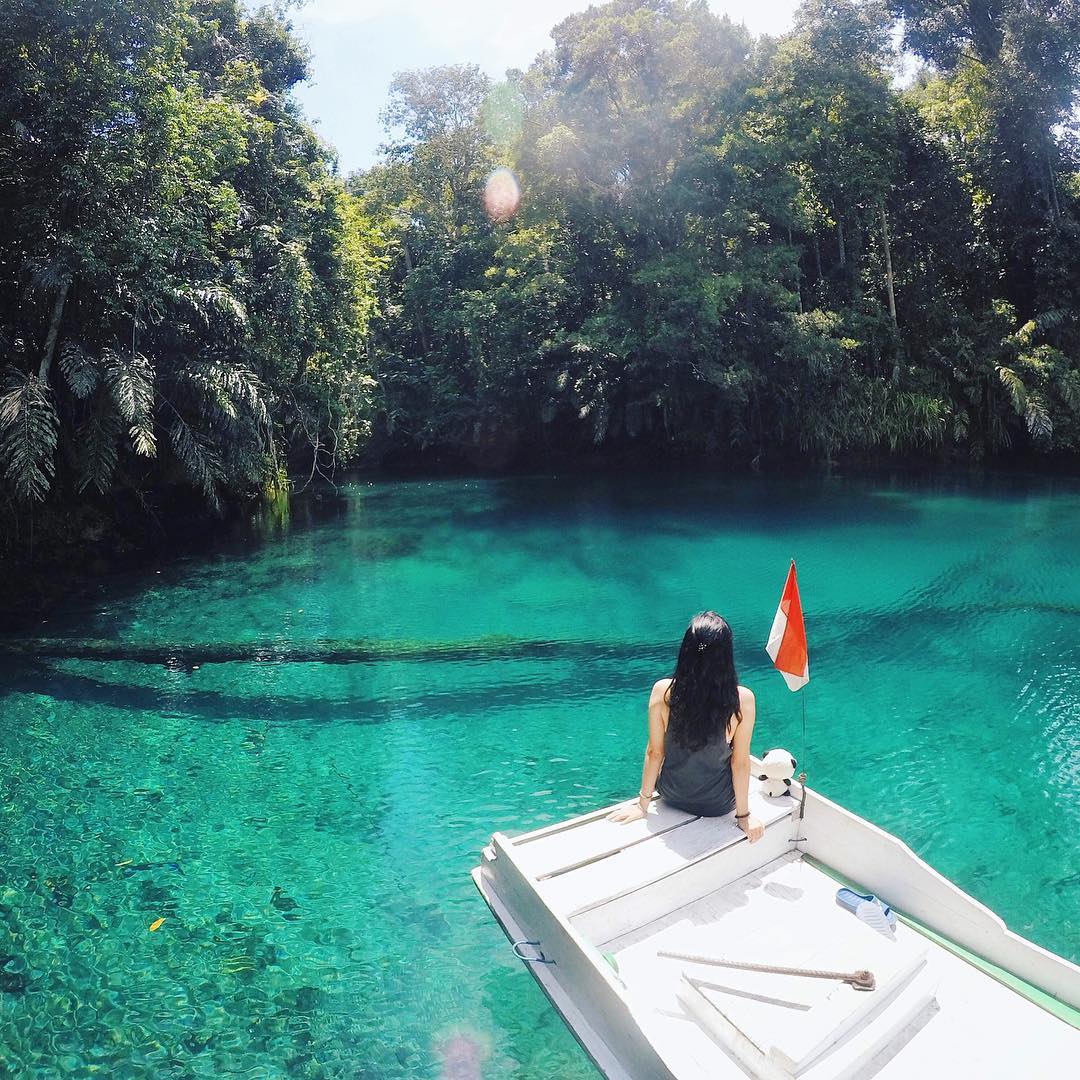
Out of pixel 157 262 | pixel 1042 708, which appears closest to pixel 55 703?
pixel 157 262

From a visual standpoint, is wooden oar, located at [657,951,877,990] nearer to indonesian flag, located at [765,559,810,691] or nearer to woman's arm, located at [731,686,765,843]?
woman's arm, located at [731,686,765,843]

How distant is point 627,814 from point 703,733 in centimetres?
69

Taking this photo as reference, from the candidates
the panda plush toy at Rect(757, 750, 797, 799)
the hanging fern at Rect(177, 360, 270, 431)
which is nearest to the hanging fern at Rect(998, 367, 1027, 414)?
the hanging fern at Rect(177, 360, 270, 431)

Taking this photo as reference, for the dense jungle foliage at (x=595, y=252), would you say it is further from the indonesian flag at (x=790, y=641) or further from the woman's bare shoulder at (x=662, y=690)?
the indonesian flag at (x=790, y=641)

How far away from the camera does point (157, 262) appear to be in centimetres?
1252

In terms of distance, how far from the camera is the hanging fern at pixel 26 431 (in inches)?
436

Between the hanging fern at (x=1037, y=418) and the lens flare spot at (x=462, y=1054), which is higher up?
the hanging fern at (x=1037, y=418)

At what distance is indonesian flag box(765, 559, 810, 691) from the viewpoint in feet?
16.3

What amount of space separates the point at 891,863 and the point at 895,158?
22.8 metres

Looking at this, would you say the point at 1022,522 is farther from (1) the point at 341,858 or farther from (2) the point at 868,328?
(1) the point at 341,858

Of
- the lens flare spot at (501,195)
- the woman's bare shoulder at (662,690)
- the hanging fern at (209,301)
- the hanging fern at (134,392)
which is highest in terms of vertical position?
the lens flare spot at (501,195)

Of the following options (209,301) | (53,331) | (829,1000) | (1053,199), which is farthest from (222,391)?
(1053,199)

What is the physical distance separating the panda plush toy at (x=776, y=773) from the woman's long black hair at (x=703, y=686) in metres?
0.51

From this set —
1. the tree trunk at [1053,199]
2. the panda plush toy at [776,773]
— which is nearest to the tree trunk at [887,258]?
the tree trunk at [1053,199]
